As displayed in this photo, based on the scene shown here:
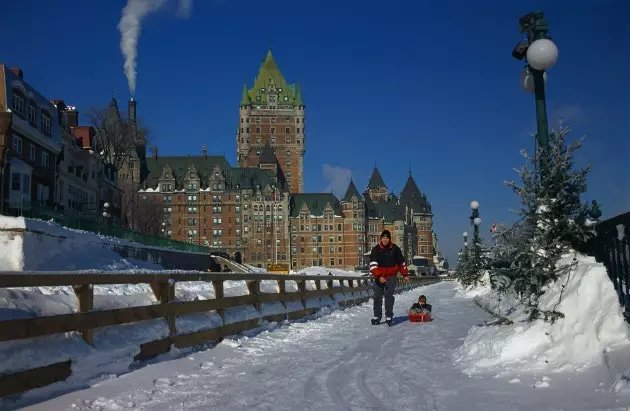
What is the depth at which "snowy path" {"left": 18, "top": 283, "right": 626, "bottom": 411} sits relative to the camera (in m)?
5.56

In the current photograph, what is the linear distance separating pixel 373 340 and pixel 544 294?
13.6 feet

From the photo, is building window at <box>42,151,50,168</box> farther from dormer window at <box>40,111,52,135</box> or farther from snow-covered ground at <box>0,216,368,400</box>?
snow-covered ground at <box>0,216,368,400</box>

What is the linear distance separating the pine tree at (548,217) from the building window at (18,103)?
3797 centimetres

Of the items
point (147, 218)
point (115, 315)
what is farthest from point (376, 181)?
point (115, 315)

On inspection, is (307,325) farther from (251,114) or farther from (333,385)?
(251,114)

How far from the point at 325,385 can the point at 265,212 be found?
134 meters

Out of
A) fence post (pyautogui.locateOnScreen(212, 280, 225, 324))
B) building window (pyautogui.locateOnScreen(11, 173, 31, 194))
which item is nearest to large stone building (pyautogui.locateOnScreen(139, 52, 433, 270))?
building window (pyautogui.locateOnScreen(11, 173, 31, 194))

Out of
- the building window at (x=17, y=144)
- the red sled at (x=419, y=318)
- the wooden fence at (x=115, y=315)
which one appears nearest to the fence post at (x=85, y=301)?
the wooden fence at (x=115, y=315)

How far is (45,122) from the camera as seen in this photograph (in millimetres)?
45250

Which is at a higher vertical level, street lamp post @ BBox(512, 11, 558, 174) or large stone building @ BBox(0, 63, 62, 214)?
large stone building @ BBox(0, 63, 62, 214)

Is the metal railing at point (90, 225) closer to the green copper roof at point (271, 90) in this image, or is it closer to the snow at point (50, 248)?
the snow at point (50, 248)

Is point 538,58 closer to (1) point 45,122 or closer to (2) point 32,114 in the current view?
(2) point 32,114

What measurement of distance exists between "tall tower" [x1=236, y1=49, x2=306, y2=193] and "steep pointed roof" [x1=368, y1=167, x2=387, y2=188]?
66.4 ft

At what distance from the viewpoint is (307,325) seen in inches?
565
